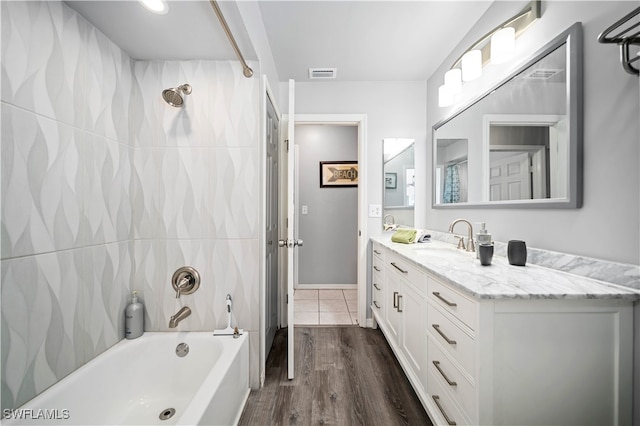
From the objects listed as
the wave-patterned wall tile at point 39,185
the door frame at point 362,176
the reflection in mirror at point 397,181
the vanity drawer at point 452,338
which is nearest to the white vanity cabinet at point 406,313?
the vanity drawer at point 452,338

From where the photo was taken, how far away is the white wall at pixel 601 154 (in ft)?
3.09

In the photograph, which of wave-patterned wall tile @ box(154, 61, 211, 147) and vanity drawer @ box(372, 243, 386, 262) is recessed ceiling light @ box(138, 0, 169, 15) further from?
vanity drawer @ box(372, 243, 386, 262)

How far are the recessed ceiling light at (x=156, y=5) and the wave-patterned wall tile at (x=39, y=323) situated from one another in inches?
45.1

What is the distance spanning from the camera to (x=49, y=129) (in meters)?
1.10

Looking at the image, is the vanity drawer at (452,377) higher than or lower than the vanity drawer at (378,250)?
lower

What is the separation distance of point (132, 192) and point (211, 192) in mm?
477

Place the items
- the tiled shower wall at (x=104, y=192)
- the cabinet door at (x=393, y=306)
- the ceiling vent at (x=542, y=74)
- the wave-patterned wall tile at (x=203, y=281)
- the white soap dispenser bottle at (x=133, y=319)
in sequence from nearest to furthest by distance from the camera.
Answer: the tiled shower wall at (x=104, y=192) → the ceiling vent at (x=542, y=74) → the white soap dispenser bottle at (x=133, y=319) → the wave-patterned wall tile at (x=203, y=281) → the cabinet door at (x=393, y=306)

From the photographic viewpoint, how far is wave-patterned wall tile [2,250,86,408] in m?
0.95

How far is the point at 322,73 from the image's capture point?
99.8 inches

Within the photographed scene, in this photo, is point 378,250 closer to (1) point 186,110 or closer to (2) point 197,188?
(2) point 197,188

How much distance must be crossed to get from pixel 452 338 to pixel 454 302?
155mm

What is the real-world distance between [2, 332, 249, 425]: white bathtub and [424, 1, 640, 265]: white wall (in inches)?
66.3

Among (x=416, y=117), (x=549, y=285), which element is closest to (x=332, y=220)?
(x=416, y=117)

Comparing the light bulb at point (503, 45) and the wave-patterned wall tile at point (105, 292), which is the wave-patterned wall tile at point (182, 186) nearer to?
the wave-patterned wall tile at point (105, 292)
